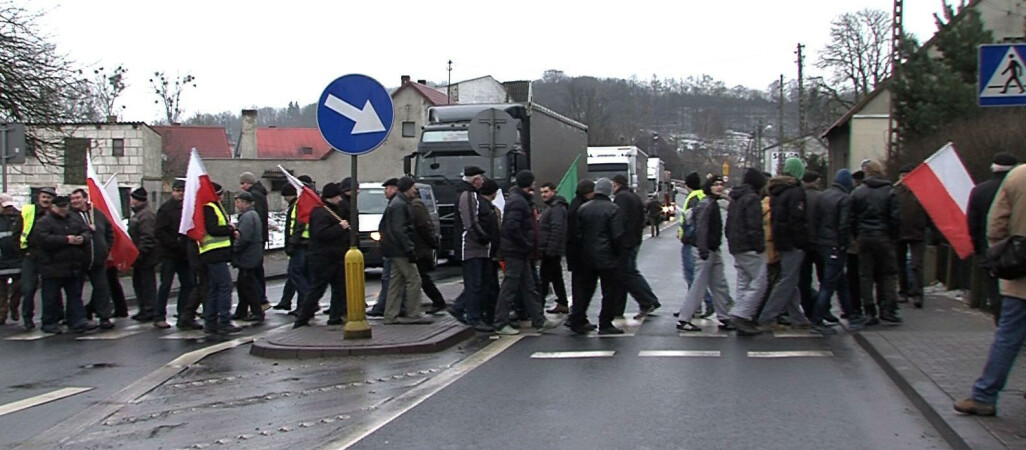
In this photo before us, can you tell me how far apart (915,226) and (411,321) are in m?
6.58

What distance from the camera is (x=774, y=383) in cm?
832

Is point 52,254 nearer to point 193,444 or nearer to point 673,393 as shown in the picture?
point 193,444

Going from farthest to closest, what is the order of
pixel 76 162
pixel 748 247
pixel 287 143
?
pixel 287 143, pixel 76 162, pixel 748 247

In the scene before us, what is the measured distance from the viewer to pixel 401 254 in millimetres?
11664

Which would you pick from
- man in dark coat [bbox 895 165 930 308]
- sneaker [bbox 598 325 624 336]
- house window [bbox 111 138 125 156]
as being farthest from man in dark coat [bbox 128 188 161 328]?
house window [bbox 111 138 125 156]

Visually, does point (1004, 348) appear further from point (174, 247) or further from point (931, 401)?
point (174, 247)

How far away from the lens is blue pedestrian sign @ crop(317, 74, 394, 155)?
1023 centimetres

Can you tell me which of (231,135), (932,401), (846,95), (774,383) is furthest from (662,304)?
(231,135)

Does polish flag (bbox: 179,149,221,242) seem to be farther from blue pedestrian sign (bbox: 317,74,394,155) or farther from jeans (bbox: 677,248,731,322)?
jeans (bbox: 677,248,731,322)

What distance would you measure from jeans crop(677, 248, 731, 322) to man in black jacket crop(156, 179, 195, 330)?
5862mm

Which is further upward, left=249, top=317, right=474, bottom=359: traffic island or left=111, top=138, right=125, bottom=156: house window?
left=111, top=138, right=125, bottom=156: house window

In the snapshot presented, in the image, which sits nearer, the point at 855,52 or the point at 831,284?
the point at 831,284

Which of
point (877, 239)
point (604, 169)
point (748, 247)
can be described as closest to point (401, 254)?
point (748, 247)

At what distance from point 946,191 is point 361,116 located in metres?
6.15
